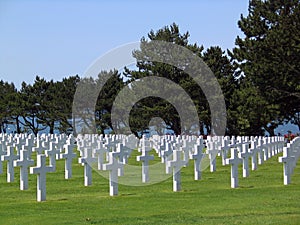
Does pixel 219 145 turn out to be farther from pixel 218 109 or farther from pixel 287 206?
pixel 218 109

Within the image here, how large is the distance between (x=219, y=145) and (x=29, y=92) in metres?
42.9

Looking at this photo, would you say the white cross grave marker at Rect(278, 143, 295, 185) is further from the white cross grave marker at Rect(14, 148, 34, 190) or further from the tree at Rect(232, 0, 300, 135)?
the tree at Rect(232, 0, 300, 135)

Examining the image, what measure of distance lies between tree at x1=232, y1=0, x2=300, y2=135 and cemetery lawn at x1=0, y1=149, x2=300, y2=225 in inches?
914

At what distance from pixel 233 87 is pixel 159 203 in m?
37.9

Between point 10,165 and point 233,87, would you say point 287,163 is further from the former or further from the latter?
point 233,87

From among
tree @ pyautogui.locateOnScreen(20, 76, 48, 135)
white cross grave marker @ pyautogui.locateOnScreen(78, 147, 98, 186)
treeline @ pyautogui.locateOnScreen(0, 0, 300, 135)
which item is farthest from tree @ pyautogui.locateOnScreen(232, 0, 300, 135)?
white cross grave marker @ pyautogui.locateOnScreen(78, 147, 98, 186)

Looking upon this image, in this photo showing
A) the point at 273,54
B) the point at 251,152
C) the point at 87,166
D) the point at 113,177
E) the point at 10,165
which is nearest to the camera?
the point at 113,177

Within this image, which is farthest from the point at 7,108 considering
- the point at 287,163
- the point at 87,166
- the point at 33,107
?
the point at 287,163

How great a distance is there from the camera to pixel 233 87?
165 ft

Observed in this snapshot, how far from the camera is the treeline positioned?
4088 cm

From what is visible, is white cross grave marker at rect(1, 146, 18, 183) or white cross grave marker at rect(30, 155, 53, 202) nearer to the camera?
white cross grave marker at rect(30, 155, 53, 202)

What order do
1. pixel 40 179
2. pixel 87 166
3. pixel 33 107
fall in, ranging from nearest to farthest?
pixel 40 179 → pixel 87 166 → pixel 33 107

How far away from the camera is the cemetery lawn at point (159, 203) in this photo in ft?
36.4

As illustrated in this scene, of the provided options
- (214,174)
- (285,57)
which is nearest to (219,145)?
(214,174)
